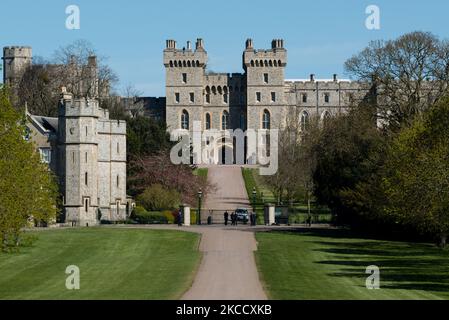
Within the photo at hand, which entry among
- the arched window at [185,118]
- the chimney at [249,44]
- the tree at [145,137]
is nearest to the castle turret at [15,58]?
the arched window at [185,118]

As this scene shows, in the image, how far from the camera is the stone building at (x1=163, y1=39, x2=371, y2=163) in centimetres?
13112

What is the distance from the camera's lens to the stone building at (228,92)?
131 meters

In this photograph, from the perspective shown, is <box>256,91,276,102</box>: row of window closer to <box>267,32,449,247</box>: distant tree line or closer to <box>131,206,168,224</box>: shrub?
Answer: <box>267,32,449,247</box>: distant tree line

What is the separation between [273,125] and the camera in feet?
424

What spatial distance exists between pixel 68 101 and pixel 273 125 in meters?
56.9

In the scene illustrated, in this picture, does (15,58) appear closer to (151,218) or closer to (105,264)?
(151,218)

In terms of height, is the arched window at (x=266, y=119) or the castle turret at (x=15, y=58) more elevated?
the castle turret at (x=15, y=58)

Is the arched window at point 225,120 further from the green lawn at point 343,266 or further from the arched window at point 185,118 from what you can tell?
the green lawn at point 343,266

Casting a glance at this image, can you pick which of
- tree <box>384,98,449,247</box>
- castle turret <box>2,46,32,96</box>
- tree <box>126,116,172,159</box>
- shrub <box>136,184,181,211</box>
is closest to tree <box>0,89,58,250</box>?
tree <box>384,98,449,247</box>

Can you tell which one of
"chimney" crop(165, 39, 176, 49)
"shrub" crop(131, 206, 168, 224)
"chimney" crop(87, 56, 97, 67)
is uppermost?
"chimney" crop(165, 39, 176, 49)

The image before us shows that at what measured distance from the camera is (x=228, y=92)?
5285 inches

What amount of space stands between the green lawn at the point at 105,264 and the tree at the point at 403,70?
67.6ft

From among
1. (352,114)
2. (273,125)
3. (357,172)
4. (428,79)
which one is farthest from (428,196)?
(273,125)

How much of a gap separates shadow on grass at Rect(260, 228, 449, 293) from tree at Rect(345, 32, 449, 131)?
49.4 ft
